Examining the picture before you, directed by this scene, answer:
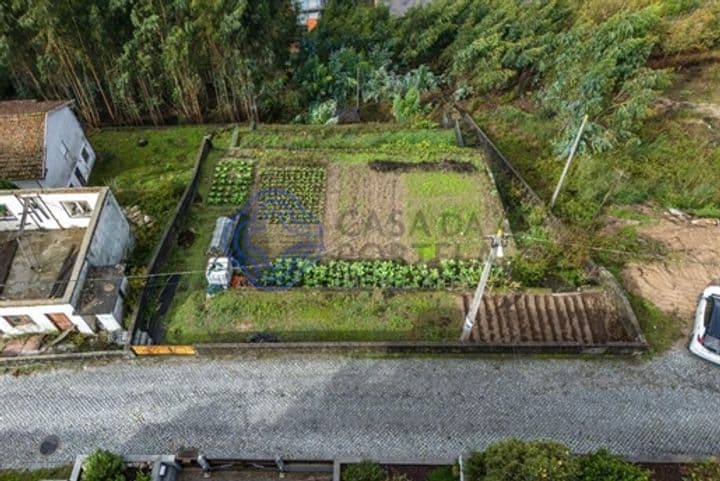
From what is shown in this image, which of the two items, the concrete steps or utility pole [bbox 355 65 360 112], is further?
utility pole [bbox 355 65 360 112]

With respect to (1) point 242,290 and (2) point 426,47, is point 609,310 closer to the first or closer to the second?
(1) point 242,290

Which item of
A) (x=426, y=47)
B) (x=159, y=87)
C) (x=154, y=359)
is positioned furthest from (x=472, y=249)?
(x=159, y=87)

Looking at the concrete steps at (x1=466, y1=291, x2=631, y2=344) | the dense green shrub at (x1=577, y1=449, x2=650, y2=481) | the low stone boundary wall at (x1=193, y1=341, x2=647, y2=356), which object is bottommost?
the dense green shrub at (x1=577, y1=449, x2=650, y2=481)

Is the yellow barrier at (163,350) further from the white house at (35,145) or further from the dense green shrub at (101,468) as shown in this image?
the white house at (35,145)

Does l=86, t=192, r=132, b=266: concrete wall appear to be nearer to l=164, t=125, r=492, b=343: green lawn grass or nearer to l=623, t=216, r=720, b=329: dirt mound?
l=164, t=125, r=492, b=343: green lawn grass

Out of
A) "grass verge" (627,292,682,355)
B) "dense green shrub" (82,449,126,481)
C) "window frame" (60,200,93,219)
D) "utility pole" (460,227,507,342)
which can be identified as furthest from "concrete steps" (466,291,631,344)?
"window frame" (60,200,93,219)

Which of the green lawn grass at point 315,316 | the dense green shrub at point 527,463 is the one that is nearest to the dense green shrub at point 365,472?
the dense green shrub at point 527,463

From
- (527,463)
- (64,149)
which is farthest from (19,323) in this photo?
(527,463)
